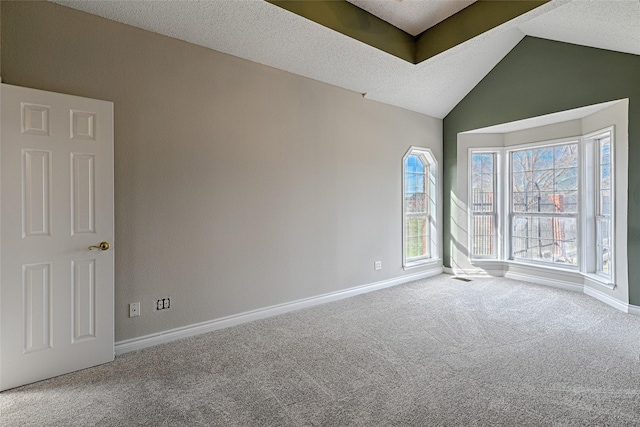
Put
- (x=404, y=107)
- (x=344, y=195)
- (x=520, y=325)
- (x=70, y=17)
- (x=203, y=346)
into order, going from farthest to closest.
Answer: (x=404, y=107), (x=344, y=195), (x=520, y=325), (x=203, y=346), (x=70, y=17)

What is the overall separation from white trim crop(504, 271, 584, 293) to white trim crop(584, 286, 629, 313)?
0.13m

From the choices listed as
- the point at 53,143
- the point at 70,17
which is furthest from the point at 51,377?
the point at 70,17

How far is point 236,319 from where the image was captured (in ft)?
10.8

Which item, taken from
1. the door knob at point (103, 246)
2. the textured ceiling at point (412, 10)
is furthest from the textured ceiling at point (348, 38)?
the door knob at point (103, 246)

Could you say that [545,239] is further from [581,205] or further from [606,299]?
[606,299]

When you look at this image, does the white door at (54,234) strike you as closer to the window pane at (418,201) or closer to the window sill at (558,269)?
the window pane at (418,201)

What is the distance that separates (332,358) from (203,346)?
1.12 meters

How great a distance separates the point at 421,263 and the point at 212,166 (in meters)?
3.58

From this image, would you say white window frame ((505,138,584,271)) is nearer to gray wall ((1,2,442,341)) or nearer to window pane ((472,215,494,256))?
window pane ((472,215,494,256))

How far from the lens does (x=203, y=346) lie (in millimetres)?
2799

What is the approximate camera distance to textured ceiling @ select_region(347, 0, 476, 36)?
3.19 m

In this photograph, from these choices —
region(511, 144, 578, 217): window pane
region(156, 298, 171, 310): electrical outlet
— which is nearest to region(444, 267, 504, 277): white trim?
region(511, 144, 578, 217): window pane

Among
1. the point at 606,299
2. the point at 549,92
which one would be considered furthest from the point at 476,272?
the point at 549,92

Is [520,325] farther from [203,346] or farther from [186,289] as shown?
[186,289]
